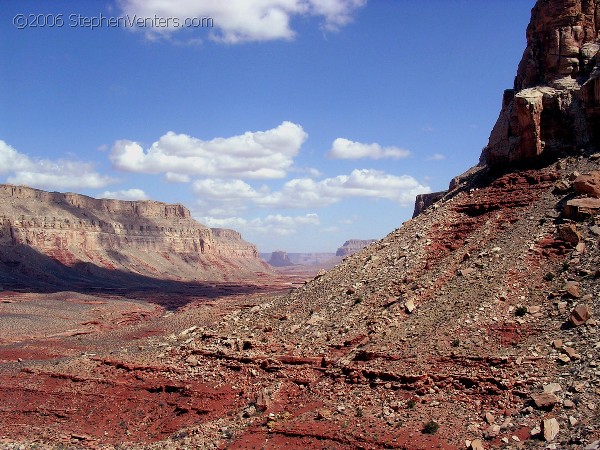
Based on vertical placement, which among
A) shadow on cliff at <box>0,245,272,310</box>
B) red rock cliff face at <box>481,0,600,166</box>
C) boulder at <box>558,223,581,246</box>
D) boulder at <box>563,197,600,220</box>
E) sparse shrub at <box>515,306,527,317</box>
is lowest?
shadow on cliff at <box>0,245,272,310</box>

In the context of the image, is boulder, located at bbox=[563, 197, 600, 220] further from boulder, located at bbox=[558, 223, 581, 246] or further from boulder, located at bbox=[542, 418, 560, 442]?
boulder, located at bbox=[542, 418, 560, 442]

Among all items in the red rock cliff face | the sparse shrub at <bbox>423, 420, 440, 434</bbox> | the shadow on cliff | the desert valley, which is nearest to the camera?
the sparse shrub at <bbox>423, 420, 440, 434</bbox>

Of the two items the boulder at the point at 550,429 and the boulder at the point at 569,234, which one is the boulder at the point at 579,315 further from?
the boulder at the point at 569,234

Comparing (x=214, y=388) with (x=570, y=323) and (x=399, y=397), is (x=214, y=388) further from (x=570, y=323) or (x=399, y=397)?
(x=570, y=323)

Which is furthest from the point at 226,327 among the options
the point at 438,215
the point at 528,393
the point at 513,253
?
the point at 528,393

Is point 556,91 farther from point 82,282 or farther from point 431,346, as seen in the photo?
point 82,282

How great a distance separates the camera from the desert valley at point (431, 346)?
672 inches

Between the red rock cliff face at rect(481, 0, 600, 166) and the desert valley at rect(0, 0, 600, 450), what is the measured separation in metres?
0.09

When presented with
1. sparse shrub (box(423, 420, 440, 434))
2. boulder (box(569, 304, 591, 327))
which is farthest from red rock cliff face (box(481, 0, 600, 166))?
sparse shrub (box(423, 420, 440, 434))

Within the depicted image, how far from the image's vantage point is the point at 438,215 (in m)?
29.2

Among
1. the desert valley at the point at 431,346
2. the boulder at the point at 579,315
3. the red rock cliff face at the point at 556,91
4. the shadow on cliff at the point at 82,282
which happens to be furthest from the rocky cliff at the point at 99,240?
the boulder at the point at 579,315

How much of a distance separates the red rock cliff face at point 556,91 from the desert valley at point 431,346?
9cm

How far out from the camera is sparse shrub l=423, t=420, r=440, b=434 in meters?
16.5

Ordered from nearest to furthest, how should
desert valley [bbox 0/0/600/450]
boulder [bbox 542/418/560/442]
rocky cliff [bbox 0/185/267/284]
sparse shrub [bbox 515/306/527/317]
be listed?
boulder [bbox 542/418/560/442]
desert valley [bbox 0/0/600/450]
sparse shrub [bbox 515/306/527/317]
rocky cliff [bbox 0/185/267/284]
